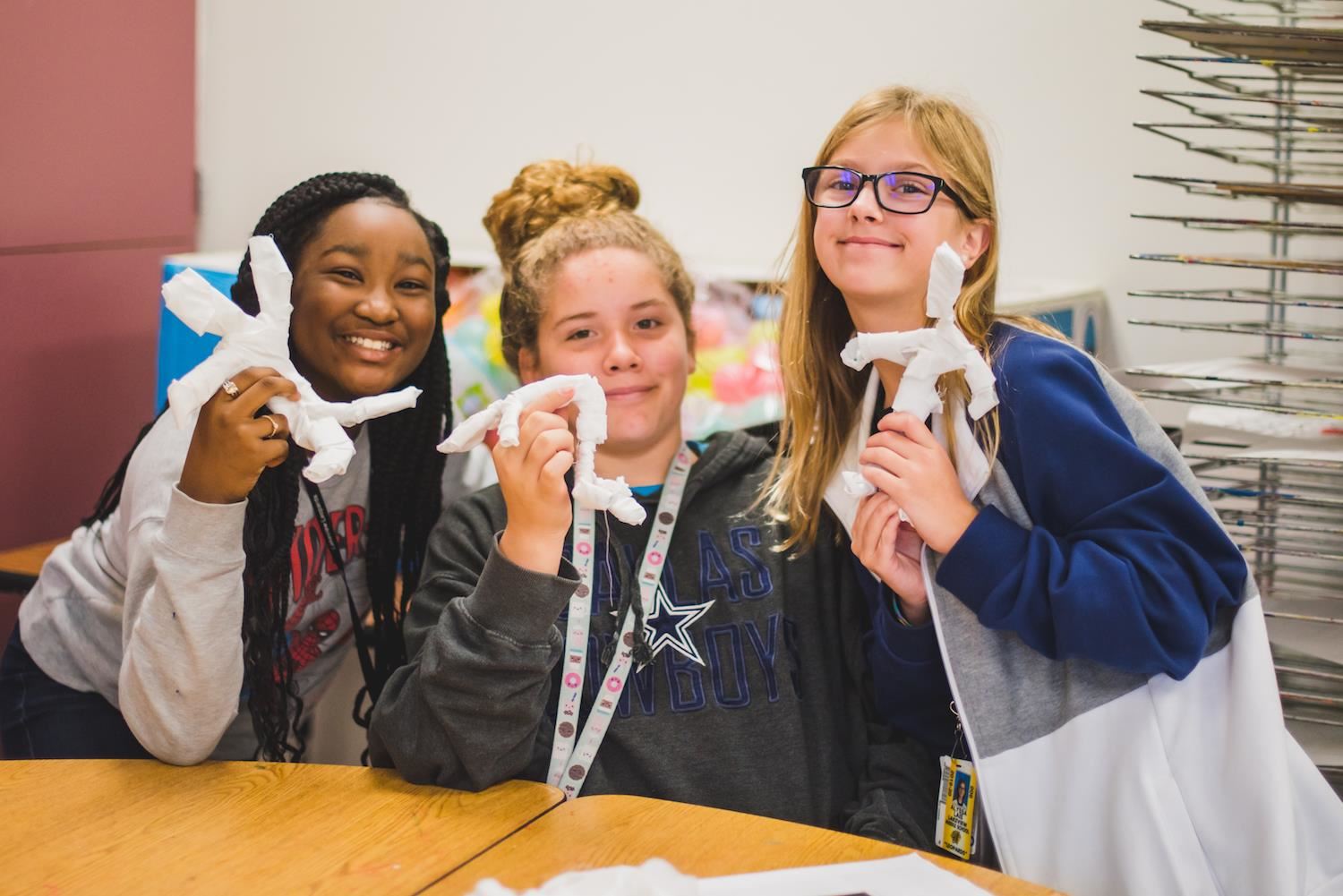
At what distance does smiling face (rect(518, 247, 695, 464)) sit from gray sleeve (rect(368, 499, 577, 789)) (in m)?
0.38

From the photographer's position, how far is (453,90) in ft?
9.46

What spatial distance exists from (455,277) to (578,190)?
732 mm

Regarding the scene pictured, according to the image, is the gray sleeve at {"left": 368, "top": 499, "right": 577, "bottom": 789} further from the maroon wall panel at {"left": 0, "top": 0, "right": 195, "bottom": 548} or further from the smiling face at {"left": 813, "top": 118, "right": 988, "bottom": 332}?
the maroon wall panel at {"left": 0, "top": 0, "right": 195, "bottom": 548}

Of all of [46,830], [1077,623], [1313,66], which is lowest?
[46,830]

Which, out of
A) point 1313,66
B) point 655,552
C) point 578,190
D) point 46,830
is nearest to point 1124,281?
point 1313,66

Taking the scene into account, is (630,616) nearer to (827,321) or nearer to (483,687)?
(483,687)

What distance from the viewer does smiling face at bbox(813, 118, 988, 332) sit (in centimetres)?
136

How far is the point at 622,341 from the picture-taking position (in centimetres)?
160

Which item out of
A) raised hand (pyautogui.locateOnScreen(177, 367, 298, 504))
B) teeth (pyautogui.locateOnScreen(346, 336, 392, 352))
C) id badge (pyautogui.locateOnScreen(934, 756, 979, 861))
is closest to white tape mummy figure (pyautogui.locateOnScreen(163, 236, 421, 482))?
raised hand (pyautogui.locateOnScreen(177, 367, 298, 504))

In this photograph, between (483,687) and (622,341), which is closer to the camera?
(483,687)

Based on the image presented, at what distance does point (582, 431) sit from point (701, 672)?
38 centimetres

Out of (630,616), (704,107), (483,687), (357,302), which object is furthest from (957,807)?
(704,107)

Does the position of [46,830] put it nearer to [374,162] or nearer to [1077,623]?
[1077,623]

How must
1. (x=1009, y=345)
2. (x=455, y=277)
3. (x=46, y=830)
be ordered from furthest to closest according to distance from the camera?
(x=455, y=277) → (x=1009, y=345) → (x=46, y=830)
